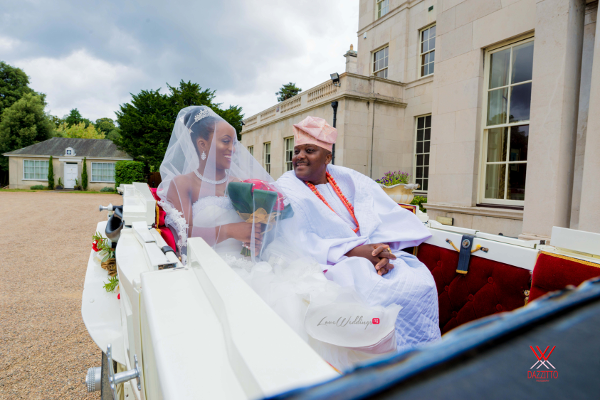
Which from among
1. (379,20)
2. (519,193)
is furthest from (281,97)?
(519,193)

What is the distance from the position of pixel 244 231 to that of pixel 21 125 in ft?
120

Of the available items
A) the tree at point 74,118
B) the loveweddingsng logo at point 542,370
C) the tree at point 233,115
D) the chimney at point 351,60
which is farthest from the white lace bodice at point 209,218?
the tree at point 74,118

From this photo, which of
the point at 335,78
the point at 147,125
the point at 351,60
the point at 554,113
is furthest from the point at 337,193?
the point at 147,125

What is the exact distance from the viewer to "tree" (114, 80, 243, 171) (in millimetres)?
22438

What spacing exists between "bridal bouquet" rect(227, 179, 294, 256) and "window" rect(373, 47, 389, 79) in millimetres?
11241

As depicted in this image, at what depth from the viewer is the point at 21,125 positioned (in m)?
29.0

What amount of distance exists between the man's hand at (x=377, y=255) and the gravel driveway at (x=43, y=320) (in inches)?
89.6

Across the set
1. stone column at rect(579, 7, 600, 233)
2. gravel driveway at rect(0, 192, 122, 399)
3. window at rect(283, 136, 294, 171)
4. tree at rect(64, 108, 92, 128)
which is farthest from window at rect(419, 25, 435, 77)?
tree at rect(64, 108, 92, 128)

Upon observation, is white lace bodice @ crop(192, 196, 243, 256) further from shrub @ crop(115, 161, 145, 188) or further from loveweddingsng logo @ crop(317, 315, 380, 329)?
shrub @ crop(115, 161, 145, 188)

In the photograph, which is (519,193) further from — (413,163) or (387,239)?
(413,163)

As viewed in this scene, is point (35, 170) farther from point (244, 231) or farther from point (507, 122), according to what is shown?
point (507, 122)

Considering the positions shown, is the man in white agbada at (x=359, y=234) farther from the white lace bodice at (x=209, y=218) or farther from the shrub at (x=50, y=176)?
the shrub at (x=50, y=176)

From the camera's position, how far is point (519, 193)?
5.12 metres

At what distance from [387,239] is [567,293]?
223 centimetres
